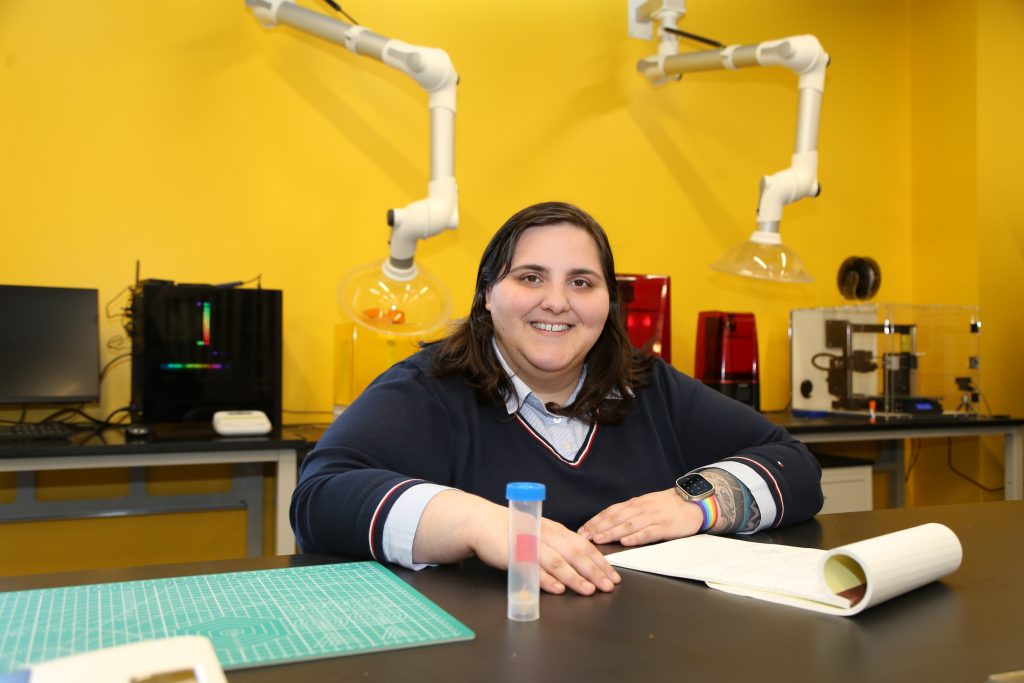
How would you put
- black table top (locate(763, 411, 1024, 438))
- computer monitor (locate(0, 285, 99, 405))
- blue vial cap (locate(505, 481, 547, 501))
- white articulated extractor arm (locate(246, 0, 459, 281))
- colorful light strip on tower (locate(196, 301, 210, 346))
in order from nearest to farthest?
1. blue vial cap (locate(505, 481, 547, 501))
2. white articulated extractor arm (locate(246, 0, 459, 281))
3. computer monitor (locate(0, 285, 99, 405))
4. colorful light strip on tower (locate(196, 301, 210, 346))
5. black table top (locate(763, 411, 1024, 438))

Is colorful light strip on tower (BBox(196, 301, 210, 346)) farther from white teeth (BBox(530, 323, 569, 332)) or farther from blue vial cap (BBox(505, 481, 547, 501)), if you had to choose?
blue vial cap (BBox(505, 481, 547, 501))

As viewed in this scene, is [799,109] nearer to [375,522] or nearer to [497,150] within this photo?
[497,150]

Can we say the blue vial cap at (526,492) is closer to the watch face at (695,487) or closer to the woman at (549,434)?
the woman at (549,434)

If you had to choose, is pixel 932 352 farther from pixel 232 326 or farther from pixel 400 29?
pixel 232 326

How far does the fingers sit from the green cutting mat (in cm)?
13

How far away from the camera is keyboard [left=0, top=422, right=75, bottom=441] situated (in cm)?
222

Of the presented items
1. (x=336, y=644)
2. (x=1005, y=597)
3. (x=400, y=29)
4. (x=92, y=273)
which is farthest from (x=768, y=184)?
(x=336, y=644)

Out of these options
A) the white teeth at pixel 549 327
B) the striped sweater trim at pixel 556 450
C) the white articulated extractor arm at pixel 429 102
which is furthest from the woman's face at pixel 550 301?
the white articulated extractor arm at pixel 429 102

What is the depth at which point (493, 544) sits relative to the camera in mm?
934

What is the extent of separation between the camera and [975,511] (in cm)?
136

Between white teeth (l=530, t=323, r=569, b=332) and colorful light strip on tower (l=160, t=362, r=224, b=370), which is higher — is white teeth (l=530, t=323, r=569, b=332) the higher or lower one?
the higher one

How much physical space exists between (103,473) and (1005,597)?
2.69m

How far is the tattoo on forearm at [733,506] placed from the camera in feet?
3.97

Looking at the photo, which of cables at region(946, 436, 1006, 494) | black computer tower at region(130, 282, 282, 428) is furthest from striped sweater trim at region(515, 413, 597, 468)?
cables at region(946, 436, 1006, 494)
